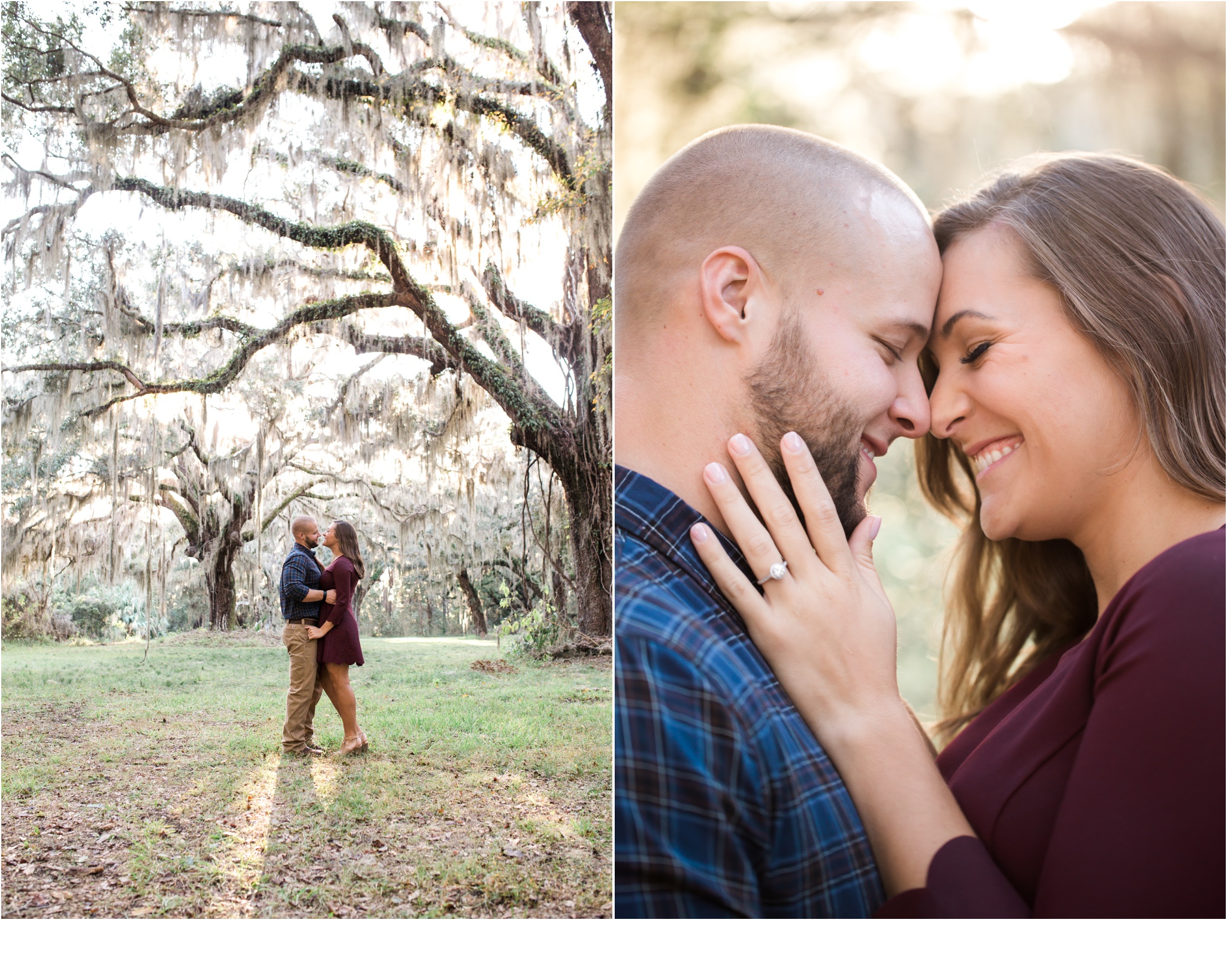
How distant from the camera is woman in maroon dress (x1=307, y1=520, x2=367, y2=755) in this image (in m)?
2.56

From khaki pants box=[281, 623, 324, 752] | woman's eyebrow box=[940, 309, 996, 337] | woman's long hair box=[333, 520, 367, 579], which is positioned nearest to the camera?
Result: woman's eyebrow box=[940, 309, 996, 337]

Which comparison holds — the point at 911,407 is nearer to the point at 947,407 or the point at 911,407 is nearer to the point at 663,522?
the point at 947,407

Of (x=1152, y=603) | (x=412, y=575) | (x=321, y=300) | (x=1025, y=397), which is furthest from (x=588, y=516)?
(x=1152, y=603)

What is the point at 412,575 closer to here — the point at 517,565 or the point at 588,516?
the point at 517,565

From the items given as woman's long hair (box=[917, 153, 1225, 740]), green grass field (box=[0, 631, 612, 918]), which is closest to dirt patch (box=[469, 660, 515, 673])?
green grass field (box=[0, 631, 612, 918])

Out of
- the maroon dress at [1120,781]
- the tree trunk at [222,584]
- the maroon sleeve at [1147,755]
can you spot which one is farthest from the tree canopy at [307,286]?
the maroon sleeve at [1147,755]

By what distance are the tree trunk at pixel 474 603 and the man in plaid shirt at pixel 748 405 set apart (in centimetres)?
109

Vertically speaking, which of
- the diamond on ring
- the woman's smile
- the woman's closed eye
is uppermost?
the woman's closed eye

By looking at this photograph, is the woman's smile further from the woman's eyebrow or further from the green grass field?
the green grass field

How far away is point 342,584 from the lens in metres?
2.65

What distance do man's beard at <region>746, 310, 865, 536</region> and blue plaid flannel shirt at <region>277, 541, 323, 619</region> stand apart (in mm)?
1504

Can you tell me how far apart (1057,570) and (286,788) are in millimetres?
2155
